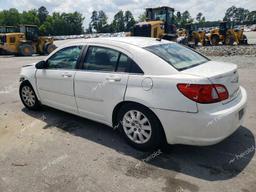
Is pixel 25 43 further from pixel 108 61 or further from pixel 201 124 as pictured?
pixel 201 124

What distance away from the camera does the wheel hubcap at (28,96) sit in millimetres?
5766

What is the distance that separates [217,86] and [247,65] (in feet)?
28.7

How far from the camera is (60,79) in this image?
486 cm

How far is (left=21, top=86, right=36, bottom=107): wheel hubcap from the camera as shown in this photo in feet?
18.9

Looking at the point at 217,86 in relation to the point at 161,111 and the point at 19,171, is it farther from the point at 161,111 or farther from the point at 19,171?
the point at 19,171

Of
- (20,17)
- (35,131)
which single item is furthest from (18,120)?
(20,17)

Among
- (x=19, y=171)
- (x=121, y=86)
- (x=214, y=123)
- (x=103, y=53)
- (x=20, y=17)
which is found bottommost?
(x=19, y=171)

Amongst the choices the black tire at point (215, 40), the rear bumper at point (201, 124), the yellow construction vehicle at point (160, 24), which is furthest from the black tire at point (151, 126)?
the black tire at point (215, 40)

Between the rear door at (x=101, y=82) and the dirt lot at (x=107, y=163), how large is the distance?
49cm

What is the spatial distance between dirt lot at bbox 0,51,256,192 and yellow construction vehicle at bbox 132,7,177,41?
13.6 metres

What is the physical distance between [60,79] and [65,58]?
0.39 metres

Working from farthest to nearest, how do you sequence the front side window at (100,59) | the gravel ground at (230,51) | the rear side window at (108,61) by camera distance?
the gravel ground at (230,51)
the front side window at (100,59)
the rear side window at (108,61)

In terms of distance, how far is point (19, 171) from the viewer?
11.8ft

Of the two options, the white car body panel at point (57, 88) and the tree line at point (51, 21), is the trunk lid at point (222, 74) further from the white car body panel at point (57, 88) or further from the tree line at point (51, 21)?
the tree line at point (51, 21)
